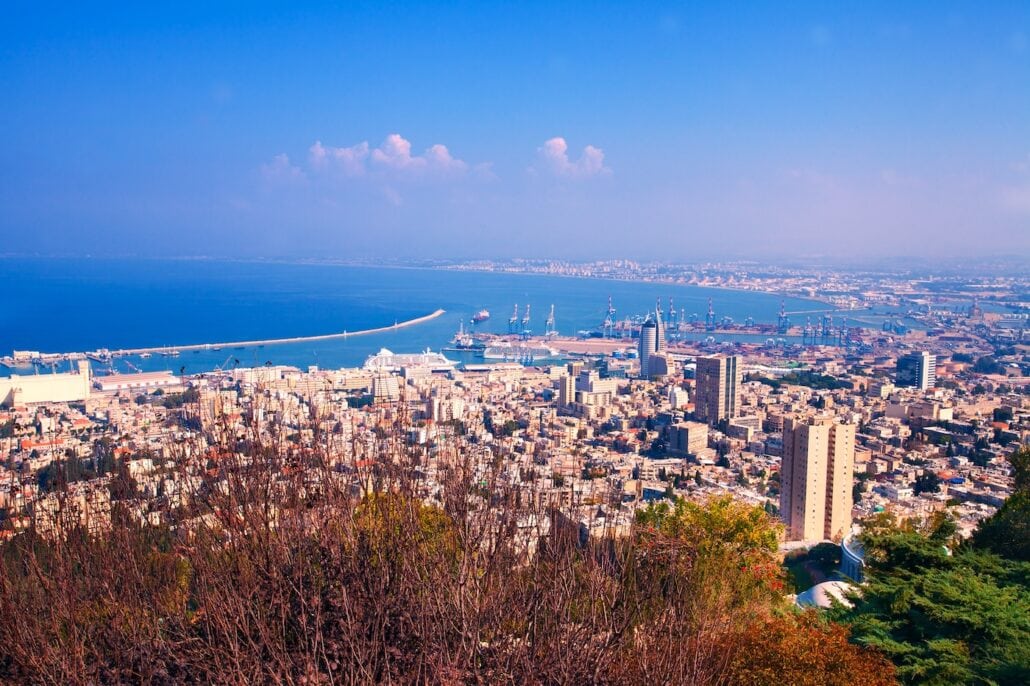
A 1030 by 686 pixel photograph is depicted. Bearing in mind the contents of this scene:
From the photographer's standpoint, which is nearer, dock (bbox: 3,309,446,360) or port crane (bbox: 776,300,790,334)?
dock (bbox: 3,309,446,360)

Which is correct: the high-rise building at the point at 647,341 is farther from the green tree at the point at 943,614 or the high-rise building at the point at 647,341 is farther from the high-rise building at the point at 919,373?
the green tree at the point at 943,614

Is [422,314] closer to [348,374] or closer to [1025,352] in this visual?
[348,374]

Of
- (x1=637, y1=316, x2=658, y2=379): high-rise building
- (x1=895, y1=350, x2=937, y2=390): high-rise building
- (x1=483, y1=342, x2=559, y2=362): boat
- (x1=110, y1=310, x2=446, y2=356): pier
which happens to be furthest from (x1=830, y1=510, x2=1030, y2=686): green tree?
(x1=110, y1=310, x2=446, y2=356): pier

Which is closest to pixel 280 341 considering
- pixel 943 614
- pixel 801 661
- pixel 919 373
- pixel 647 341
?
pixel 647 341

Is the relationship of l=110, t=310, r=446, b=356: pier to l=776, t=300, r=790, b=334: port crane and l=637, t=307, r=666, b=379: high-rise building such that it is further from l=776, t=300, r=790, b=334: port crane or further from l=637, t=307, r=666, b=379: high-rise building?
l=776, t=300, r=790, b=334: port crane

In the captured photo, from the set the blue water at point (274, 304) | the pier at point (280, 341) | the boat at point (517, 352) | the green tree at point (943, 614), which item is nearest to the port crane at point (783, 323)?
the blue water at point (274, 304)

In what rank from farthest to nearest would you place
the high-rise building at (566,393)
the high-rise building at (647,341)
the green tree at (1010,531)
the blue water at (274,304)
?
the high-rise building at (647,341) → the blue water at (274,304) → the high-rise building at (566,393) → the green tree at (1010,531)
